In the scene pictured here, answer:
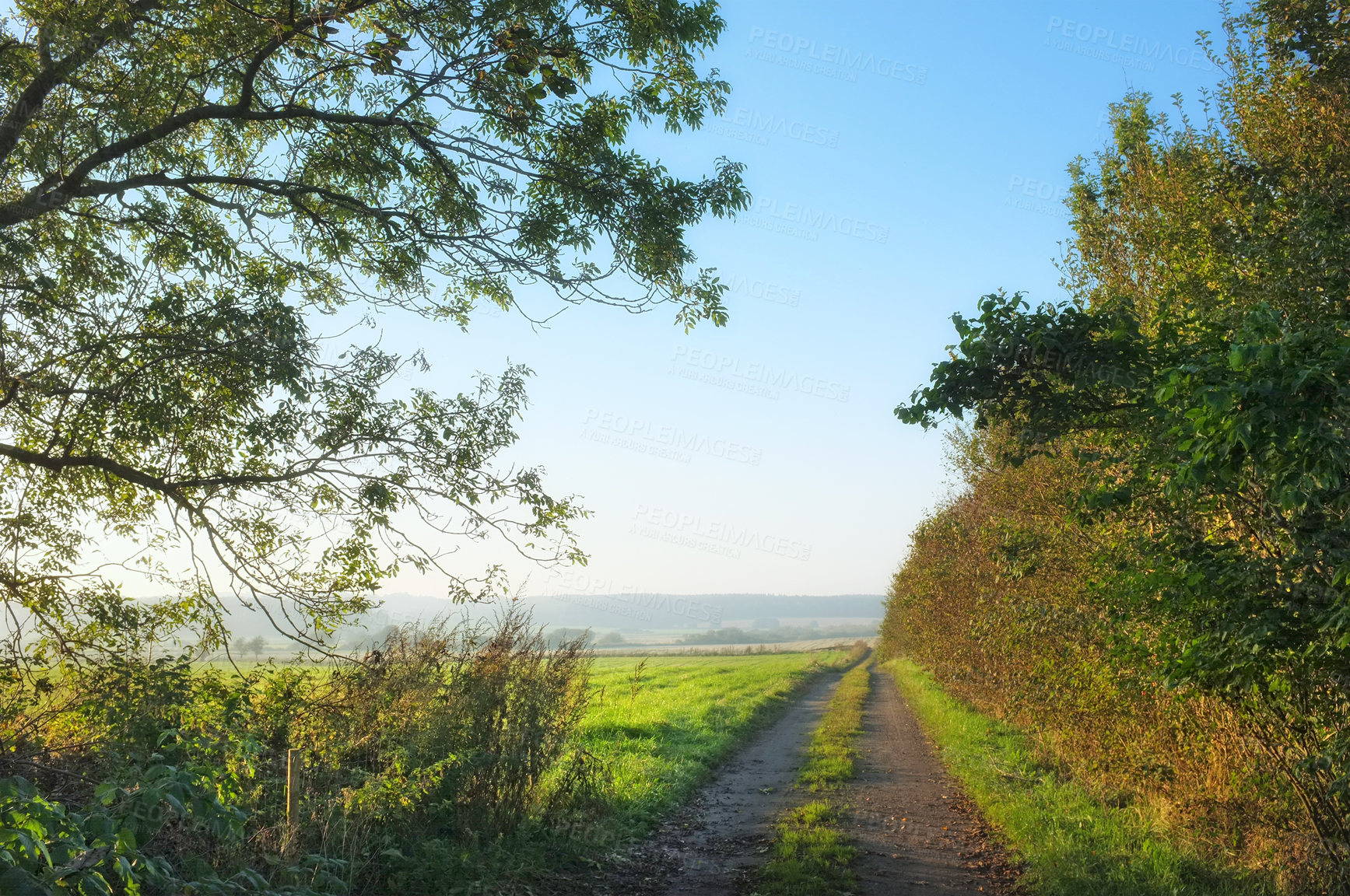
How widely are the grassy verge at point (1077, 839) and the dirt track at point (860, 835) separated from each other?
406mm

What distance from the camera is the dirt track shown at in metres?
8.47

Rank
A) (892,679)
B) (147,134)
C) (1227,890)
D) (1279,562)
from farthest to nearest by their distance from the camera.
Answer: (892,679) < (147,134) < (1227,890) < (1279,562)

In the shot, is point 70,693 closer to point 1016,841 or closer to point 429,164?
point 429,164

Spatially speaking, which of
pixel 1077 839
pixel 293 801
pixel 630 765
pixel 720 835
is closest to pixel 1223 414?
pixel 1077 839

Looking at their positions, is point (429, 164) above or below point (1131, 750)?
above

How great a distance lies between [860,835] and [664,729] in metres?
9.21

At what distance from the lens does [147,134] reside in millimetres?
7969

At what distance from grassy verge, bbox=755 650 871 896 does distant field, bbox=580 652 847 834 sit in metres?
1.97

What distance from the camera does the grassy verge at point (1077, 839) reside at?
7648 mm

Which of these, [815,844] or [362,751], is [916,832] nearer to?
[815,844]

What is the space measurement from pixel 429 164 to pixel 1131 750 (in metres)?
11.8

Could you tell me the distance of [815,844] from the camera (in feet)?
31.4

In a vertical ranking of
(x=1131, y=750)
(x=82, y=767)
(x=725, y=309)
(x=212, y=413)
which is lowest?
(x=1131, y=750)

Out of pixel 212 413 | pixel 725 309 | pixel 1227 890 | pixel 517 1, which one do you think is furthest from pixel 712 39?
pixel 1227 890
